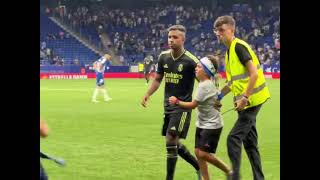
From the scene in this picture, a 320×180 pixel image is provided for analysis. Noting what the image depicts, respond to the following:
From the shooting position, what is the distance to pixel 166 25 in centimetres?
5706

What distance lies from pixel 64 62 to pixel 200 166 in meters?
44.5

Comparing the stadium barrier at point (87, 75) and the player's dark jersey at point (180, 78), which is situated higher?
the player's dark jersey at point (180, 78)

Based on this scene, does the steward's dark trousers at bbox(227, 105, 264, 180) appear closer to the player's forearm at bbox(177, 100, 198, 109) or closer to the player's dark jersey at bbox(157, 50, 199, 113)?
the player's forearm at bbox(177, 100, 198, 109)

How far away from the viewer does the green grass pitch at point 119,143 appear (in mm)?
8711

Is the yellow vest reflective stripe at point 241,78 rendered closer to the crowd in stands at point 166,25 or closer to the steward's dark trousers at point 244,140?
the steward's dark trousers at point 244,140

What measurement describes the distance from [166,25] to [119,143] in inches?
1806

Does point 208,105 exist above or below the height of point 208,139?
above

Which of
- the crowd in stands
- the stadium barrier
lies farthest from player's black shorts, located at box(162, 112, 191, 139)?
the crowd in stands

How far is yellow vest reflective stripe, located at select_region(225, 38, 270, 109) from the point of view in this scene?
711 centimetres

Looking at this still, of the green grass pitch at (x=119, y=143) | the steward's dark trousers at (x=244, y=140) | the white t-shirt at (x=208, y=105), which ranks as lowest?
the green grass pitch at (x=119, y=143)

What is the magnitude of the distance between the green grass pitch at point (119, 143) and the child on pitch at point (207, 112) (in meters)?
1.24

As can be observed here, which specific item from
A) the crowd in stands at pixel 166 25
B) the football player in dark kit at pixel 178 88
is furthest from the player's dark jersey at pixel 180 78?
the crowd in stands at pixel 166 25

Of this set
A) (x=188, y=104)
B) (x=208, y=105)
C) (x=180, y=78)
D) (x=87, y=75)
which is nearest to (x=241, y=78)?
(x=208, y=105)

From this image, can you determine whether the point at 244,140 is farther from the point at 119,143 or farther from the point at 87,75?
the point at 87,75
